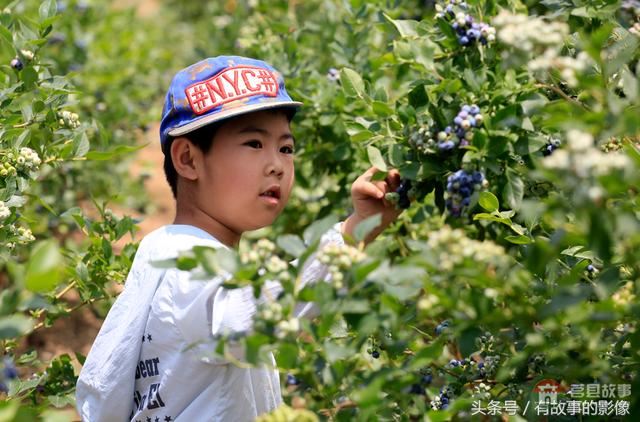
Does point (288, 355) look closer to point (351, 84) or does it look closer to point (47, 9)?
point (351, 84)

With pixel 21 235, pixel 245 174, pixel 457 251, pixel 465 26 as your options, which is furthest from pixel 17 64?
pixel 457 251

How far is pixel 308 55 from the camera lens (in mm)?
3422

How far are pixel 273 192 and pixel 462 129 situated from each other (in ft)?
Result: 1.65

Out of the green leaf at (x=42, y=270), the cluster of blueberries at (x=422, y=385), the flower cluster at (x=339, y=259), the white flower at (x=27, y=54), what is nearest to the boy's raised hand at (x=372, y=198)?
the cluster of blueberries at (x=422, y=385)

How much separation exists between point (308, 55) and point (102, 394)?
1819 mm

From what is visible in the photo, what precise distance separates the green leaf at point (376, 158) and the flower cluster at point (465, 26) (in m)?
0.32

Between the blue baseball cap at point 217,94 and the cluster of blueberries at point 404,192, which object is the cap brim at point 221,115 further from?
the cluster of blueberries at point 404,192

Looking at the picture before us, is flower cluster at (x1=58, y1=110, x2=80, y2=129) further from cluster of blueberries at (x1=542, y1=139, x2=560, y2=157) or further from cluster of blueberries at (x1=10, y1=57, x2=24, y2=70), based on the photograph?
cluster of blueberries at (x1=542, y1=139, x2=560, y2=157)

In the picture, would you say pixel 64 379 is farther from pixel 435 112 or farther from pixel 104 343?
pixel 435 112

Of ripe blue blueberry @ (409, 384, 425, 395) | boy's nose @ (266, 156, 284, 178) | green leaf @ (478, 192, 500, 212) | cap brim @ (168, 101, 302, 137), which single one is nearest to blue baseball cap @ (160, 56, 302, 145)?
cap brim @ (168, 101, 302, 137)

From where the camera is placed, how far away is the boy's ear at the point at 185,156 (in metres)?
2.17

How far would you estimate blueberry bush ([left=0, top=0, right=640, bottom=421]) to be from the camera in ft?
4.24

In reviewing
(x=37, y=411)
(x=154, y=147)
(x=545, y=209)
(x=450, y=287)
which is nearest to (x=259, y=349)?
(x=450, y=287)

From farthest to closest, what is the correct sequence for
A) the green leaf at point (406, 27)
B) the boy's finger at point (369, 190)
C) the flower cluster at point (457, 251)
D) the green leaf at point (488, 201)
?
the green leaf at point (406, 27) < the boy's finger at point (369, 190) < the green leaf at point (488, 201) < the flower cluster at point (457, 251)
